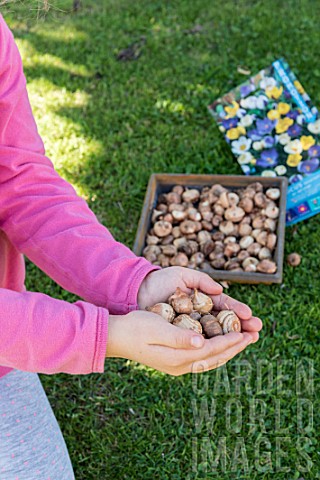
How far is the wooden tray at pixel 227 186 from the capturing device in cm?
182

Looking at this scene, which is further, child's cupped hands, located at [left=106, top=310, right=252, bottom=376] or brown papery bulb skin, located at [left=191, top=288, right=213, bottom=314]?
brown papery bulb skin, located at [left=191, top=288, right=213, bottom=314]

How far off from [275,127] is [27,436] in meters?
1.34

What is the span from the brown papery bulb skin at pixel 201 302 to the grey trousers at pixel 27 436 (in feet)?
1.43

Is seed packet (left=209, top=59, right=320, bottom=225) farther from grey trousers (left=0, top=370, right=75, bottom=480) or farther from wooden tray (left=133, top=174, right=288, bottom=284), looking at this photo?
grey trousers (left=0, top=370, right=75, bottom=480)

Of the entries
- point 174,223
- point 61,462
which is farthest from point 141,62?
point 61,462

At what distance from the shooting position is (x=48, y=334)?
992 millimetres

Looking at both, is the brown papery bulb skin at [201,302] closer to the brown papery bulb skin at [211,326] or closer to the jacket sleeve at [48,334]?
the brown papery bulb skin at [211,326]

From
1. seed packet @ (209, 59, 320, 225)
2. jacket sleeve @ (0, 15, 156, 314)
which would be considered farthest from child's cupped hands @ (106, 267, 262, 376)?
seed packet @ (209, 59, 320, 225)

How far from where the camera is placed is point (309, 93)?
2369 mm

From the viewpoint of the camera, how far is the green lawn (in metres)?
1.53

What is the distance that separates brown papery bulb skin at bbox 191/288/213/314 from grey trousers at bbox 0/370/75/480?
44 cm

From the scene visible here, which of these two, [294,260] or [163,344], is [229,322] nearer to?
[163,344]

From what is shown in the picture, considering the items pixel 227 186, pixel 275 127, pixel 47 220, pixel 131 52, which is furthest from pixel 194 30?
pixel 47 220

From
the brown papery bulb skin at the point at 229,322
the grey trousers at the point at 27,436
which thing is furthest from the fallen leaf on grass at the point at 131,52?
the brown papery bulb skin at the point at 229,322
